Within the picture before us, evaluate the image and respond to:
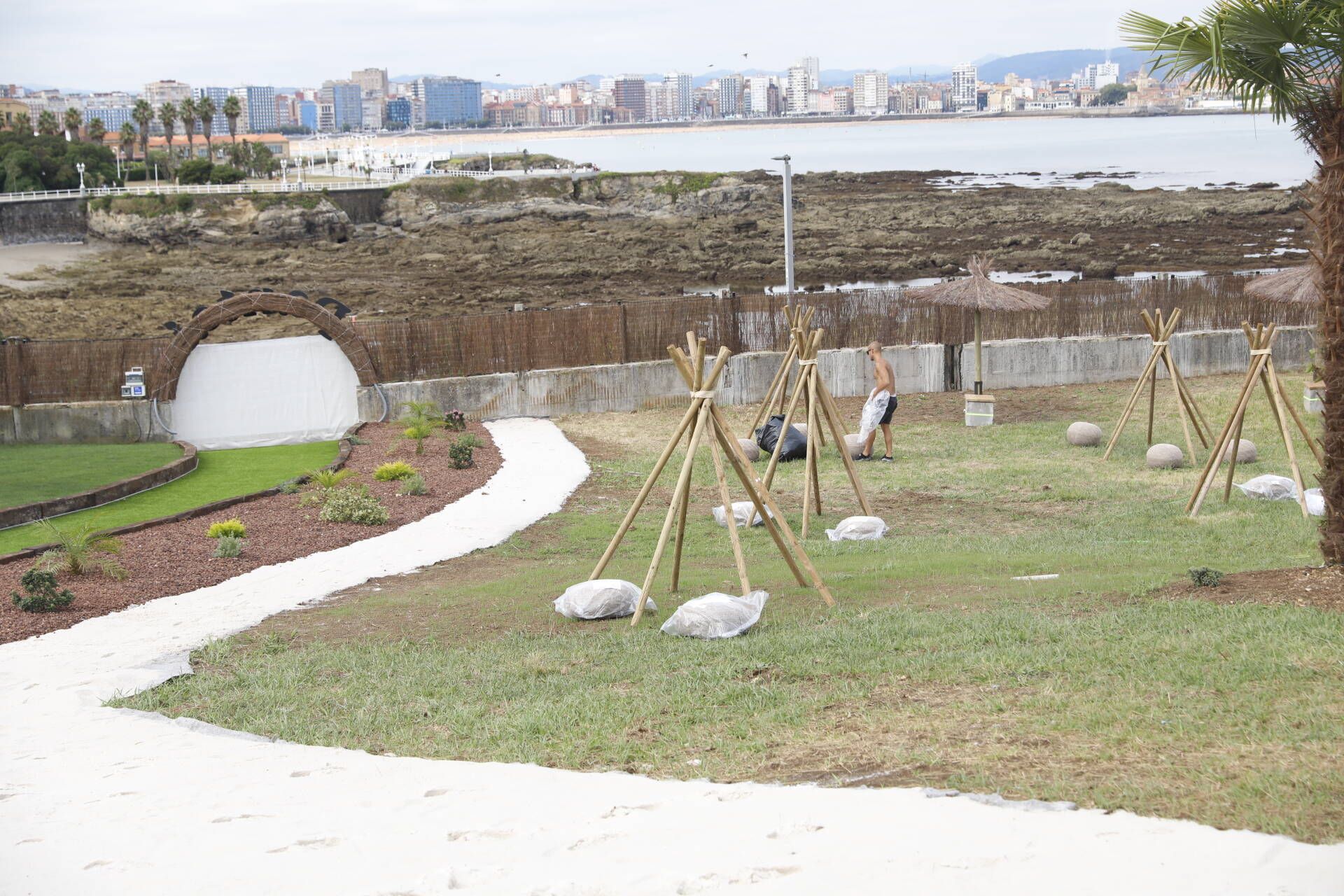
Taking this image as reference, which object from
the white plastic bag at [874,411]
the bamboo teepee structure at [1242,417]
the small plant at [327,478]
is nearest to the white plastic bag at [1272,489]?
the bamboo teepee structure at [1242,417]

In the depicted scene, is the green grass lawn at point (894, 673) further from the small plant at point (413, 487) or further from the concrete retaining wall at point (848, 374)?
the concrete retaining wall at point (848, 374)

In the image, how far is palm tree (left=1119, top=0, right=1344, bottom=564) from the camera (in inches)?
359

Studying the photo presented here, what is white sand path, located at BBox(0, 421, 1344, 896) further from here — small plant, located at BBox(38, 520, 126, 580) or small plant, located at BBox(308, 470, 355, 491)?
small plant, located at BBox(308, 470, 355, 491)

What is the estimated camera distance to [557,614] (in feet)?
34.4

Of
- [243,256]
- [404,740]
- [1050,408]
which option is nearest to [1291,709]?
[404,740]

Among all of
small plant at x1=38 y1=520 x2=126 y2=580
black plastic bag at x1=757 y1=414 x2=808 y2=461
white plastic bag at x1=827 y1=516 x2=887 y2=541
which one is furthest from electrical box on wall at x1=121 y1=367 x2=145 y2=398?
white plastic bag at x1=827 y1=516 x2=887 y2=541

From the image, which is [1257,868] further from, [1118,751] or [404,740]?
[404,740]

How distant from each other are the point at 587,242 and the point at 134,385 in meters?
48.1

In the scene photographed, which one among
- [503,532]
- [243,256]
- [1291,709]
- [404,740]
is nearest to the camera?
[1291,709]

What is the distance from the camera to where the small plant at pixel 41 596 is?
11281 millimetres

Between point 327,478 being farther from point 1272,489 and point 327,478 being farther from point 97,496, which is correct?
point 1272,489

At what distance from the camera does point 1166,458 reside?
55.9 feet

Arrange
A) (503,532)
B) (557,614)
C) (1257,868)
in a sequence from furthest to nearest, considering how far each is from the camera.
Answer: (503,532), (557,614), (1257,868)

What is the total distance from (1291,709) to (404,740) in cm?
514
